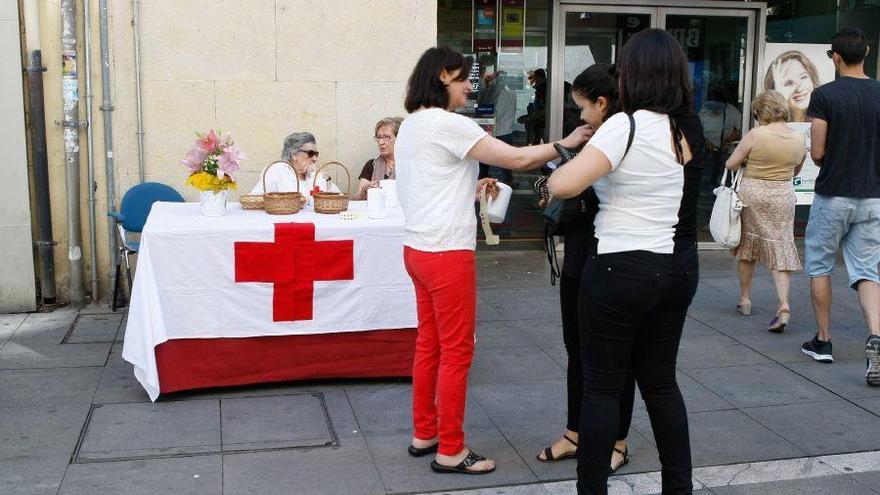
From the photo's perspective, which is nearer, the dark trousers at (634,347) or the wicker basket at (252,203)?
the dark trousers at (634,347)

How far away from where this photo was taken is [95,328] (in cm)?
643

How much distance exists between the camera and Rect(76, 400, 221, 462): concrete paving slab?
169 inches

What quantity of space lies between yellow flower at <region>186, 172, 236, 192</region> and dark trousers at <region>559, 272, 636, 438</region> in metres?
2.14

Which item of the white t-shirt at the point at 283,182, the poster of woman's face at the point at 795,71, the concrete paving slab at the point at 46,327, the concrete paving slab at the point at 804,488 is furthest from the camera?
the poster of woman's face at the point at 795,71

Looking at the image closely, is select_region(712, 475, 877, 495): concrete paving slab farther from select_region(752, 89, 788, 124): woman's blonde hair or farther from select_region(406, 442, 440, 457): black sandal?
select_region(752, 89, 788, 124): woman's blonde hair

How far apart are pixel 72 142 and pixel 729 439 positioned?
4.93 meters

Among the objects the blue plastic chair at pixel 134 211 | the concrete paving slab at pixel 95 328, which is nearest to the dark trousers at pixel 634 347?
the concrete paving slab at pixel 95 328

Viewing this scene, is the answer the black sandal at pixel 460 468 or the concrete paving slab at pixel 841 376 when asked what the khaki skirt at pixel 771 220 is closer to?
the concrete paving slab at pixel 841 376

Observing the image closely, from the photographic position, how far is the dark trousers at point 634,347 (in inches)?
131

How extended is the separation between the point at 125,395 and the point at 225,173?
4.28ft

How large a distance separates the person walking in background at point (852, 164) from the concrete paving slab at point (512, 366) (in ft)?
5.79

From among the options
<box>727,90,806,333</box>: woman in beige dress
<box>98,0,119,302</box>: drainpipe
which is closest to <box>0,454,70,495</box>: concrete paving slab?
<box>98,0,119,302</box>: drainpipe

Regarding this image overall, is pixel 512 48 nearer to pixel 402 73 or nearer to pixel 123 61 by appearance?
pixel 402 73

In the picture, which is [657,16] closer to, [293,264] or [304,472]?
[293,264]
